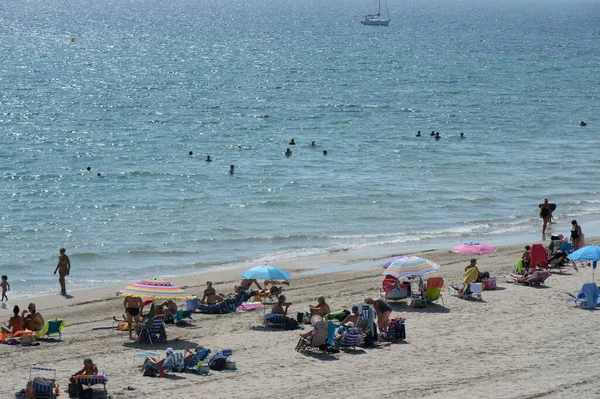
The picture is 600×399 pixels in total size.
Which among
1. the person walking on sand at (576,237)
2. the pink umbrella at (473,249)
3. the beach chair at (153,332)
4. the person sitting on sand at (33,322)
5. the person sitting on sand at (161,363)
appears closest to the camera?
the person sitting on sand at (161,363)

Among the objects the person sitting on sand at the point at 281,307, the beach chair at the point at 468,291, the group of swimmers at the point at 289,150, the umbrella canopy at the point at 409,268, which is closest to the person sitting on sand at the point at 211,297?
the person sitting on sand at the point at 281,307

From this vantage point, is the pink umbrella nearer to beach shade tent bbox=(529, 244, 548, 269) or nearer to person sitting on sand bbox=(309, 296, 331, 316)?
beach shade tent bbox=(529, 244, 548, 269)

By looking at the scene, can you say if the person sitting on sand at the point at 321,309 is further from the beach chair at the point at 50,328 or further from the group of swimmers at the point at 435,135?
the group of swimmers at the point at 435,135

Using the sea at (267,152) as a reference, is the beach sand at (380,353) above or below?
below

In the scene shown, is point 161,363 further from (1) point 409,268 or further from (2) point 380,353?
(1) point 409,268

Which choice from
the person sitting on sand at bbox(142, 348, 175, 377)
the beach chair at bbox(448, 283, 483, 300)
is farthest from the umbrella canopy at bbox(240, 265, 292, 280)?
the person sitting on sand at bbox(142, 348, 175, 377)

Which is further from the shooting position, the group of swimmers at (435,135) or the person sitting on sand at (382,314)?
the group of swimmers at (435,135)

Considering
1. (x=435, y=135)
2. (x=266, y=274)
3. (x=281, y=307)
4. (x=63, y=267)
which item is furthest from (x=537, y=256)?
(x=435, y=135)

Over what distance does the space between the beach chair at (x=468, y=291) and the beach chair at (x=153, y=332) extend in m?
6.80

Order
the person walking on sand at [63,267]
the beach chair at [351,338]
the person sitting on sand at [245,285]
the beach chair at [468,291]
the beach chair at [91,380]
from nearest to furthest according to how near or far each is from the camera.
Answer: the beach chair at [91,380]
the beach chair at [351,338]
the beach chair at [468,291]
the person sitting on sand at [245,285]
the person walking on sand at [63,267]

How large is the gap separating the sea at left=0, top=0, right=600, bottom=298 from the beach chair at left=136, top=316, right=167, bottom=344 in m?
6.66

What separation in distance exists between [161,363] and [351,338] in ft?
11.7

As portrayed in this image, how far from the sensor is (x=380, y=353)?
57.1ft

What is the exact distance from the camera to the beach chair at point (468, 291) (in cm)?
2095
